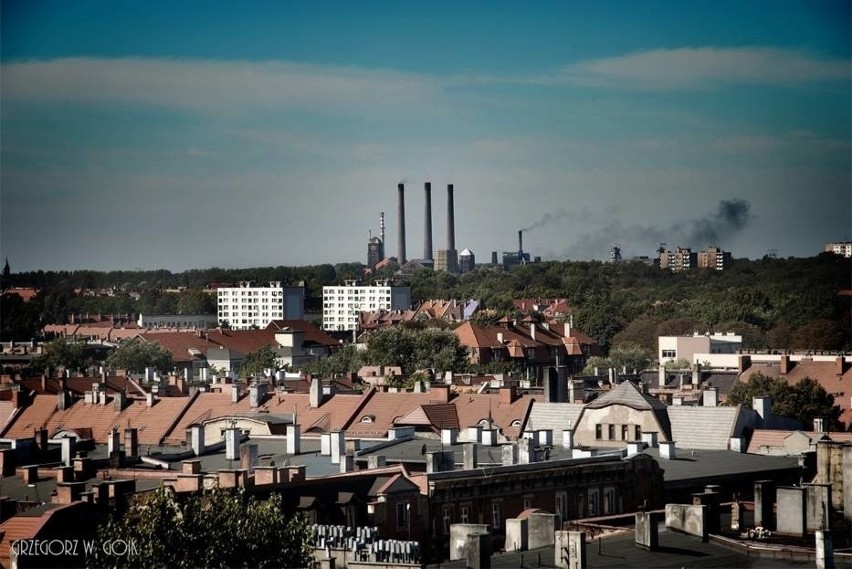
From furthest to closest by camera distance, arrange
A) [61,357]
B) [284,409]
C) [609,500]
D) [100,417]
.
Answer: [61,357] → [100,417] → [284,409] → [609,500]

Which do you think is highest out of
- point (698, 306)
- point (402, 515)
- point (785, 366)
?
point (698, 306)

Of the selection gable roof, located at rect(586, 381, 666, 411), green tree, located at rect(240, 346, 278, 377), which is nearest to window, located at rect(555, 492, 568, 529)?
gable roof, located at rect(586, 381, 666, 411)

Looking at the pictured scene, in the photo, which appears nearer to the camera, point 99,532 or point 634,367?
point 99,532

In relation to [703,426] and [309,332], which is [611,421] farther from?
[309,332]

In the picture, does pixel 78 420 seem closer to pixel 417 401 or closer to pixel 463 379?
pixel 417 401

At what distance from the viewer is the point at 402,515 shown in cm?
3328

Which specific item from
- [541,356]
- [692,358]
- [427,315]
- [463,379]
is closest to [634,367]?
[692,358]

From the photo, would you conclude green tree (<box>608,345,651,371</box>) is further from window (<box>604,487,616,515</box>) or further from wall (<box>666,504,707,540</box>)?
wall (<box>666,504,707,540</box>)

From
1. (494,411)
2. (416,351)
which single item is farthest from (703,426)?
(416,351)

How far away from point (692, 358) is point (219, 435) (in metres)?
61.4

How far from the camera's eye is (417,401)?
5766 centimetres

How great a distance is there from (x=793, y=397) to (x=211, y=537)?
40.8m

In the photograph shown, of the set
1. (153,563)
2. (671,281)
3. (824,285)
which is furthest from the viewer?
(671,281)

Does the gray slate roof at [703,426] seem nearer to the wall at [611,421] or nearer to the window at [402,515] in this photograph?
the wall at [611,421]
